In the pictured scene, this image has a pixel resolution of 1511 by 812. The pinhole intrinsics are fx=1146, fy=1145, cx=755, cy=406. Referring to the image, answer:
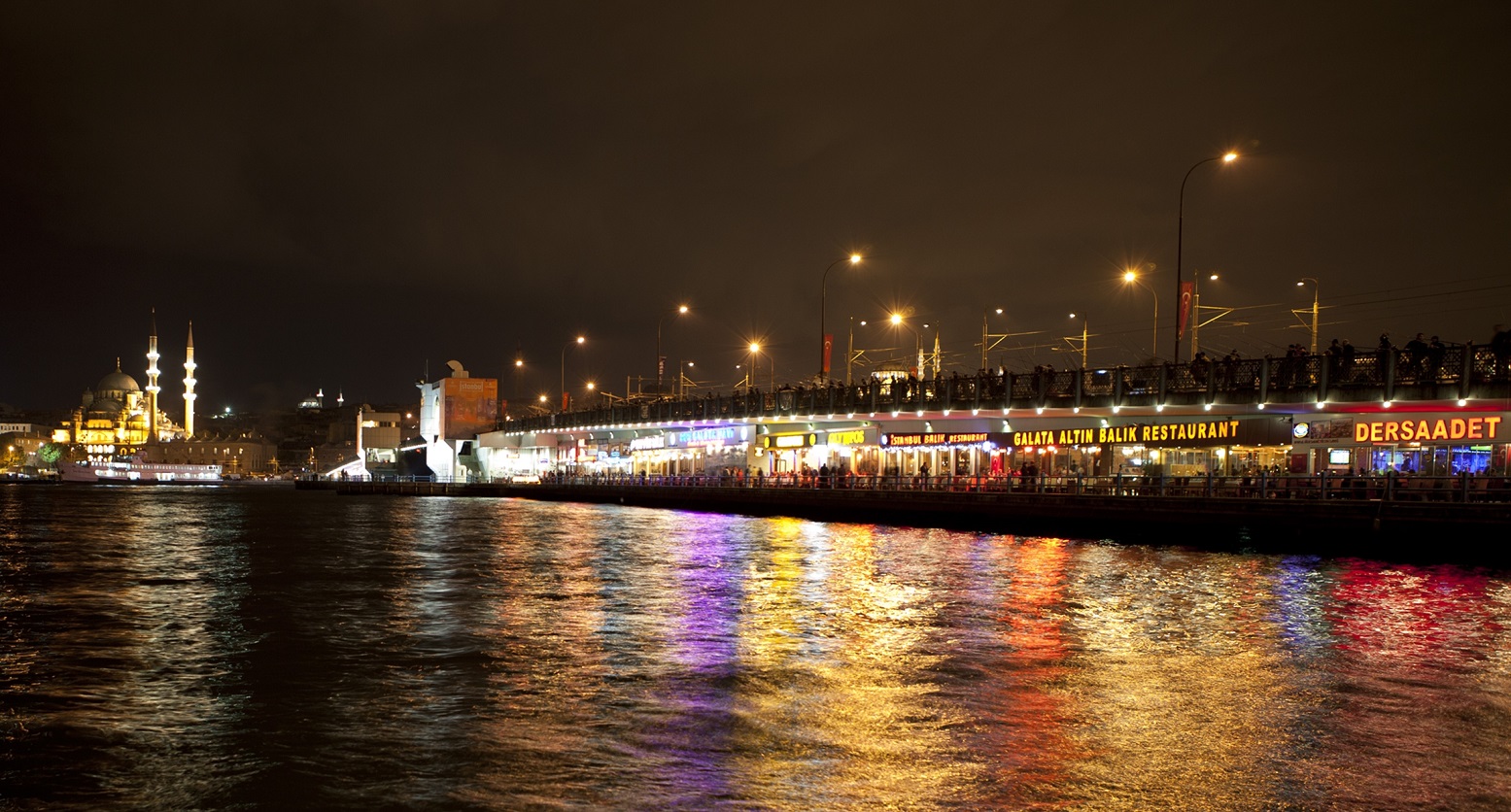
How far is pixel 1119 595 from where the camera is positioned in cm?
2242

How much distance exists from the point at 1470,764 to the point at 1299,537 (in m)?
25.6

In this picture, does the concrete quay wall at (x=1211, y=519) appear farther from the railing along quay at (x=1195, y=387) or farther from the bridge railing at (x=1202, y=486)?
the railing along quay at (x=1195, y=387)

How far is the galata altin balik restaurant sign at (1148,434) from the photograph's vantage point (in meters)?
42.4

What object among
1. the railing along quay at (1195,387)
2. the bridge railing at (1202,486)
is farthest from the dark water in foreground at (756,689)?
the railing along quay at (1195,387)

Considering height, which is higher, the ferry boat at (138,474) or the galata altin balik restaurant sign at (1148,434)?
the galata altin balik restaurant sign at (1148,434)

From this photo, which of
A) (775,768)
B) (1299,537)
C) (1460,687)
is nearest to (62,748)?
(775,768)

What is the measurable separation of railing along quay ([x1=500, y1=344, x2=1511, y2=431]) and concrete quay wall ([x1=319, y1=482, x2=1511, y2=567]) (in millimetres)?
5185

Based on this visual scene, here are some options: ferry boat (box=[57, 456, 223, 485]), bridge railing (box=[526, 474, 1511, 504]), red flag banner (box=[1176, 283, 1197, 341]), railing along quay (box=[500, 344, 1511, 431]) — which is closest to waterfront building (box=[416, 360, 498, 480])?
railing along quay (box=[500, 344, 1511, 431])

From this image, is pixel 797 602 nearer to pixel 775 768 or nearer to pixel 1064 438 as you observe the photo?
pixel 775 768

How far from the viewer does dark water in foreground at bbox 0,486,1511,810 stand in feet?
29.8

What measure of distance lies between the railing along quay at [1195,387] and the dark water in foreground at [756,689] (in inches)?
351

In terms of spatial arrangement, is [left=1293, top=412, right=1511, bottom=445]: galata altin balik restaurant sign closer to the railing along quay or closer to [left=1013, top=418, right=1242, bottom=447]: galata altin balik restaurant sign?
the railing along quay

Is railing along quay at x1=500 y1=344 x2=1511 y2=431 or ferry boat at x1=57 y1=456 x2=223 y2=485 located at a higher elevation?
railing along quay at x1=500 y1=344 x2=1511 y2=431

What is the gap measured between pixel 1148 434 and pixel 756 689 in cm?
3634
